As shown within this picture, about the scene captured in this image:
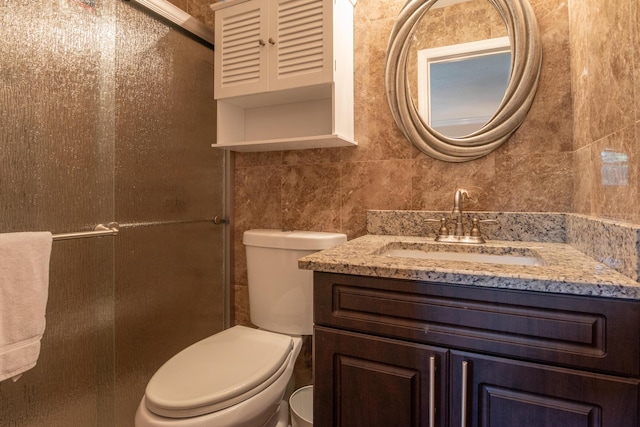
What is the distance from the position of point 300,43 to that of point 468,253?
3.30ft

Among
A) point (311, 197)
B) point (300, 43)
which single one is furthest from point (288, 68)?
point (311, 197)

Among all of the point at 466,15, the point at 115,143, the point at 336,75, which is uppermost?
the point at 466,15

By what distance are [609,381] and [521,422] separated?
0.18 meters

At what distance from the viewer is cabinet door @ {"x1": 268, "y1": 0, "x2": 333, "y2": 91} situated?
128 cm

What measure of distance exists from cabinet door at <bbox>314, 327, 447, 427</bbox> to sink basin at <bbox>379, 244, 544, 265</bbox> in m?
0.35

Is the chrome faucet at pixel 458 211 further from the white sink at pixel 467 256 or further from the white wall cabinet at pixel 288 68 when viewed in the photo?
the white wall cabinet at pixel 288 68

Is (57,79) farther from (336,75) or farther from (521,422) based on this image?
(521,422)

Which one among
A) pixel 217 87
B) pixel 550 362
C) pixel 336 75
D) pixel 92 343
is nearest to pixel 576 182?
pixel 550 362

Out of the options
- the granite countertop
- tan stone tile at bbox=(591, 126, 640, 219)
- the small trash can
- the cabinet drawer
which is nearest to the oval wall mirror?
tan stone tile at bbox=(591, 126, 640, 219)

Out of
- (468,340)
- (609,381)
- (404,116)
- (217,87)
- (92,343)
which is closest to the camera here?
(609,381)

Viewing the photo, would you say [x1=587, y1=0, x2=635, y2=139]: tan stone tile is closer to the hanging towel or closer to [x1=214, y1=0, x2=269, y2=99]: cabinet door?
[x1=214, y1=0, x2=269, y2=99]: cabinet door

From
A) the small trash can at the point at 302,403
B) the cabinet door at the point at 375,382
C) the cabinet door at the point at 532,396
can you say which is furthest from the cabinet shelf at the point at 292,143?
the small trash can at the point at 302,403

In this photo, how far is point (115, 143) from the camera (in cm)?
127

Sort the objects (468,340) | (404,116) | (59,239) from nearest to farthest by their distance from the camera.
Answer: (468,340) < (59,239) < (404,116)
